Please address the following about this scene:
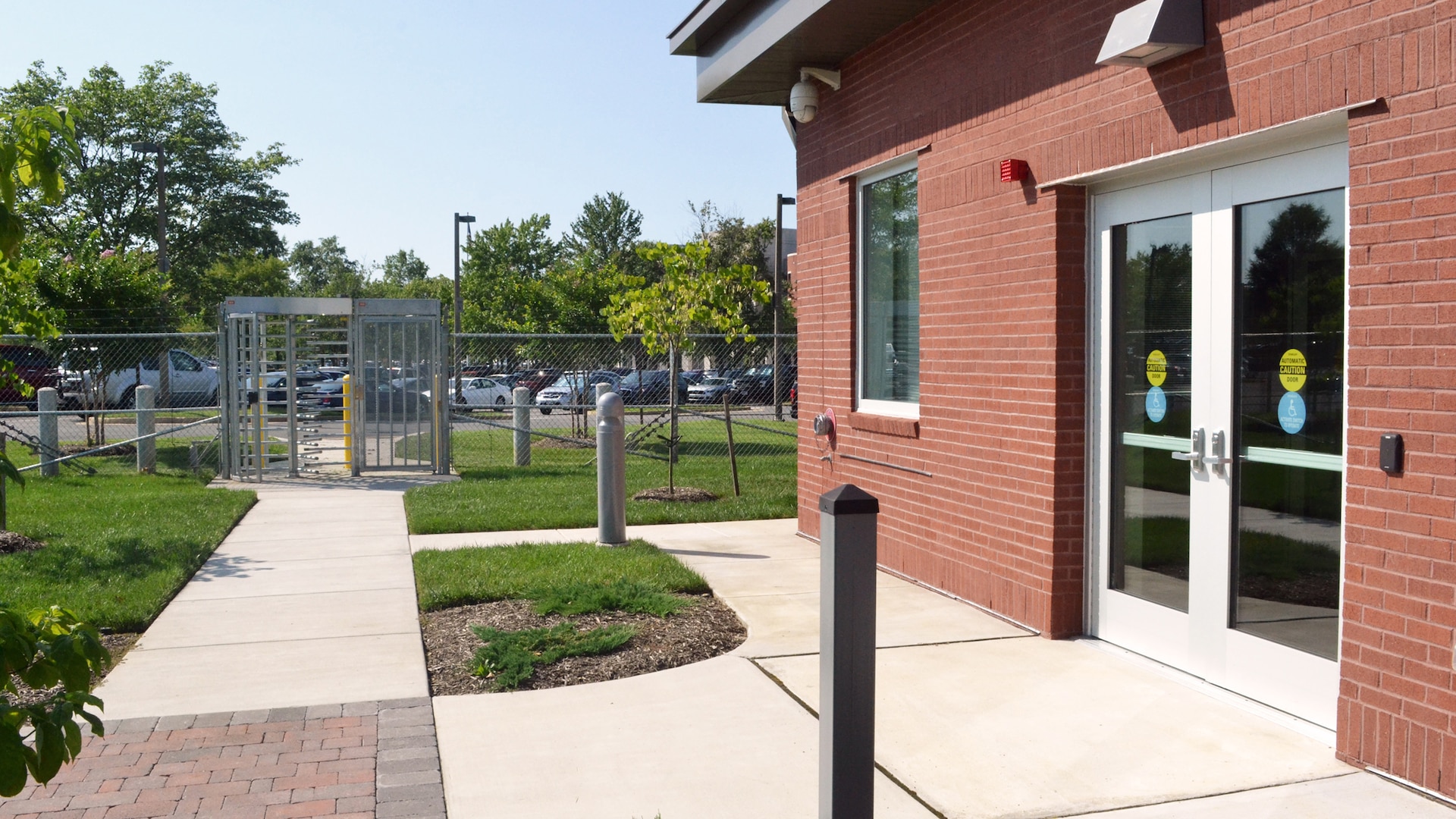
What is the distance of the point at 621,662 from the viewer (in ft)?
21.2

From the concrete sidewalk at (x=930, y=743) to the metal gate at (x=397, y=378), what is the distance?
35.0 feet

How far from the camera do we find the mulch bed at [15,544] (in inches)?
377

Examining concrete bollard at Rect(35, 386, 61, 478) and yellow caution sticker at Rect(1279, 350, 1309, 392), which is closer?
yellow caution sticker at Rect(1279, 350, 1309, 392)

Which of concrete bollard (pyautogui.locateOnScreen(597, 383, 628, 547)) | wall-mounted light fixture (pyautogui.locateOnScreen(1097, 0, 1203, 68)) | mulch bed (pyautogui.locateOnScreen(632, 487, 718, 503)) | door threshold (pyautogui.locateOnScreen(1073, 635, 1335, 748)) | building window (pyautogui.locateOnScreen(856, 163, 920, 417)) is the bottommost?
door threshold (pyautogui.locateOnScreen(1073, 635, 1335, 748))

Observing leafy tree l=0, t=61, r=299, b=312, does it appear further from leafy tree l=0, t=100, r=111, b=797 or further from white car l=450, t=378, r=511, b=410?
leafy tree l=0, t=100, r=111, b=797

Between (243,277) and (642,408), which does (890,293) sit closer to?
(642,408)

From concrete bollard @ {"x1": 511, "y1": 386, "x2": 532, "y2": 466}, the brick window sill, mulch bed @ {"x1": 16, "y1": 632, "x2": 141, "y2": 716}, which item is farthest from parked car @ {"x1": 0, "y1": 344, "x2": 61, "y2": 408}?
the brick window sill

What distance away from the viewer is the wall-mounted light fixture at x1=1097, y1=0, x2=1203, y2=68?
212 inches

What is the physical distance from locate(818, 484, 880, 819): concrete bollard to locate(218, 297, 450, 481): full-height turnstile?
13573 millimetres

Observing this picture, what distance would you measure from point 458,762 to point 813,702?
1.68 meters

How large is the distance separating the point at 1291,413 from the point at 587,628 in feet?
13.4

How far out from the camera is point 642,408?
19.0 meters

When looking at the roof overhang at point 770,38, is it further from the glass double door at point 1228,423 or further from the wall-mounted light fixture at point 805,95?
the glass double door at point 1228,423

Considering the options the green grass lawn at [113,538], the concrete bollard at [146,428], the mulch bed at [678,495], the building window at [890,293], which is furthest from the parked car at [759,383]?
the building window at [890,293]
